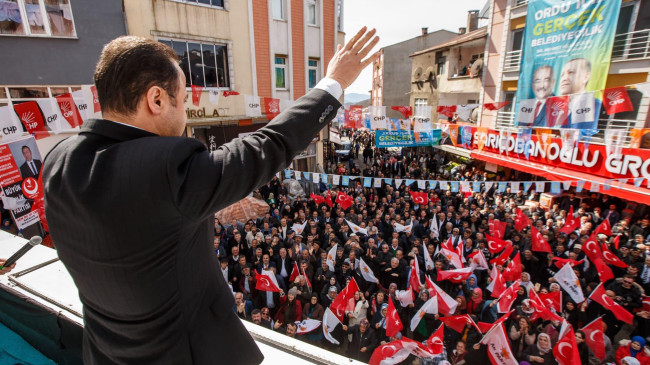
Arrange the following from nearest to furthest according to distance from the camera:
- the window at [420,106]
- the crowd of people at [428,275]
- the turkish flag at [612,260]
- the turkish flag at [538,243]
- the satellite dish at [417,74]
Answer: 1. the crowd of people at [428,275]
2. the turkish flag at [612,260]
3. the turkish flag at [538,243]
4. the window at [420,106]
5. the satellite dish at [417,74]

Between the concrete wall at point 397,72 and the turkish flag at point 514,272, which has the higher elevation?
the concrete wall at point 397,72

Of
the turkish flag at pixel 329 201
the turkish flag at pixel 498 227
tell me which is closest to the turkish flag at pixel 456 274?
the turkish flag at pixel 498 227

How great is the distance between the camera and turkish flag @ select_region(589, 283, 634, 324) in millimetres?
6594

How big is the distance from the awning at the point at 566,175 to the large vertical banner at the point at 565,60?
1815mm

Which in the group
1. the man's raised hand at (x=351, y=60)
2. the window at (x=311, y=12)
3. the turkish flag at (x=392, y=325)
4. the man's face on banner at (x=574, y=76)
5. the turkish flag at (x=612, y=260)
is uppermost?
the window at (x=311, y=12)

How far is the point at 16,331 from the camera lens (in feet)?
7.48

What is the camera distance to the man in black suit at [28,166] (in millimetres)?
7812

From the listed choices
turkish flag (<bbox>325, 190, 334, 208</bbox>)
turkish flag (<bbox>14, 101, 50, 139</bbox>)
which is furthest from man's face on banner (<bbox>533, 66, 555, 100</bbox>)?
turkish flag (<bbox>14, 101, 50, 139</bbox>)

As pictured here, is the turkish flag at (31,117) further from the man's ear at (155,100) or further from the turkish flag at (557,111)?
the turkish flag at (557,111)

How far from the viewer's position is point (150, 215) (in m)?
0.91

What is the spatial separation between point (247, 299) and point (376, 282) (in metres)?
3.12

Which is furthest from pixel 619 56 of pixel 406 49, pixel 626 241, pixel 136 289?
pixel 406 49

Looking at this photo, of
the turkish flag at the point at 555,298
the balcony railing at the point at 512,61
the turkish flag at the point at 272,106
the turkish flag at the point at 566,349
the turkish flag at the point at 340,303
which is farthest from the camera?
the balcony railing at the point at 512,61

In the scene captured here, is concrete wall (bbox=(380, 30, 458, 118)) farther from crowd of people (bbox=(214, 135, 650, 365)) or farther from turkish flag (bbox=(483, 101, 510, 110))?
crowd of people (bbox=(214, 135, 650, 365))
